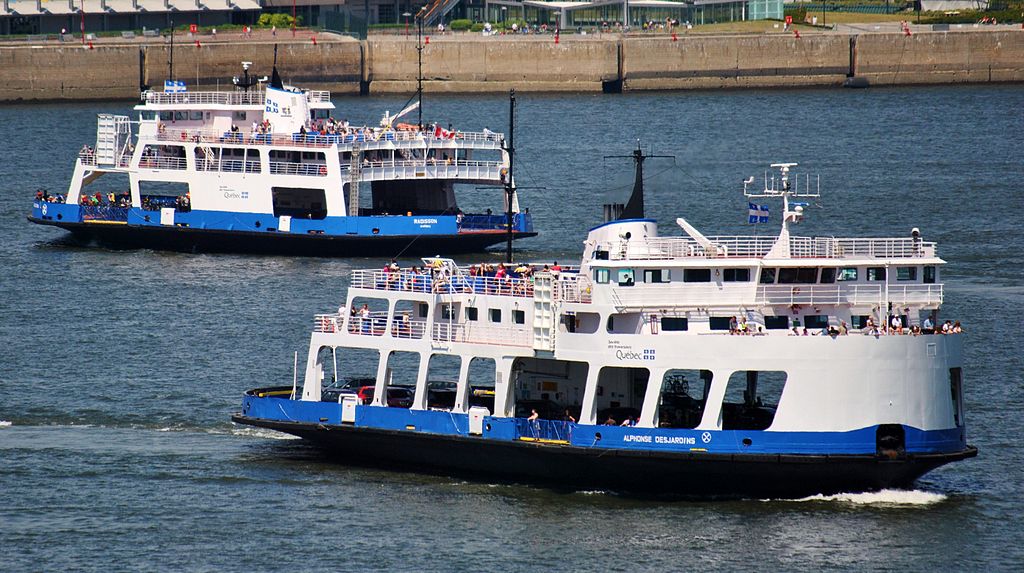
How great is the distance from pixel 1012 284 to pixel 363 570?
34871 millimetres

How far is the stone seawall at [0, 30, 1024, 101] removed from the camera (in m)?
141

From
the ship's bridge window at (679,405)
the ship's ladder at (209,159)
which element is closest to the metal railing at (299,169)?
the ship's ladder at (209,159)

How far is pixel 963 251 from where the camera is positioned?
7194 centimetres

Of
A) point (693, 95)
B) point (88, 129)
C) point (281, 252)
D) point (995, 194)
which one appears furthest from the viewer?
point (693, 95)

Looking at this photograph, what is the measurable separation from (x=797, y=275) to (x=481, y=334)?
24.1ft

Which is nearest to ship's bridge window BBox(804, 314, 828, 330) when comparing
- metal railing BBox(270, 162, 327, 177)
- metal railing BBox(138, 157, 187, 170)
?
metal railing BBox(270, 162, 327, 177)

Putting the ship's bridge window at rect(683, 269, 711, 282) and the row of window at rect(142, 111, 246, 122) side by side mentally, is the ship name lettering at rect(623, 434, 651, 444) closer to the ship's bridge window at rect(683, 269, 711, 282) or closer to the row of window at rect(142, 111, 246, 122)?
the ship's bridge window at rect(683, 269, 711, 282)

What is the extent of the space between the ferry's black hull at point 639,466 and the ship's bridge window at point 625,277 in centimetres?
360

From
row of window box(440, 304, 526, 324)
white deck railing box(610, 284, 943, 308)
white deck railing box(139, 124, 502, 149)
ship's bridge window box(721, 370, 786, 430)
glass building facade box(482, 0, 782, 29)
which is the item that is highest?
glass building facade box(482, 0, 782, 29)

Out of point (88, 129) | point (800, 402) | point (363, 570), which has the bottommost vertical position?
point (363, 570)

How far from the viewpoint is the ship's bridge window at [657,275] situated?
1610 inches

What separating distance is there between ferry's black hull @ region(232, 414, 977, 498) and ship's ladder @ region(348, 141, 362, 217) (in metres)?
36.0

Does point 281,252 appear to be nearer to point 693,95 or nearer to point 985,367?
point 985,367

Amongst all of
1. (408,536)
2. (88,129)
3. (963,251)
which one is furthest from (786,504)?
(88,129)
